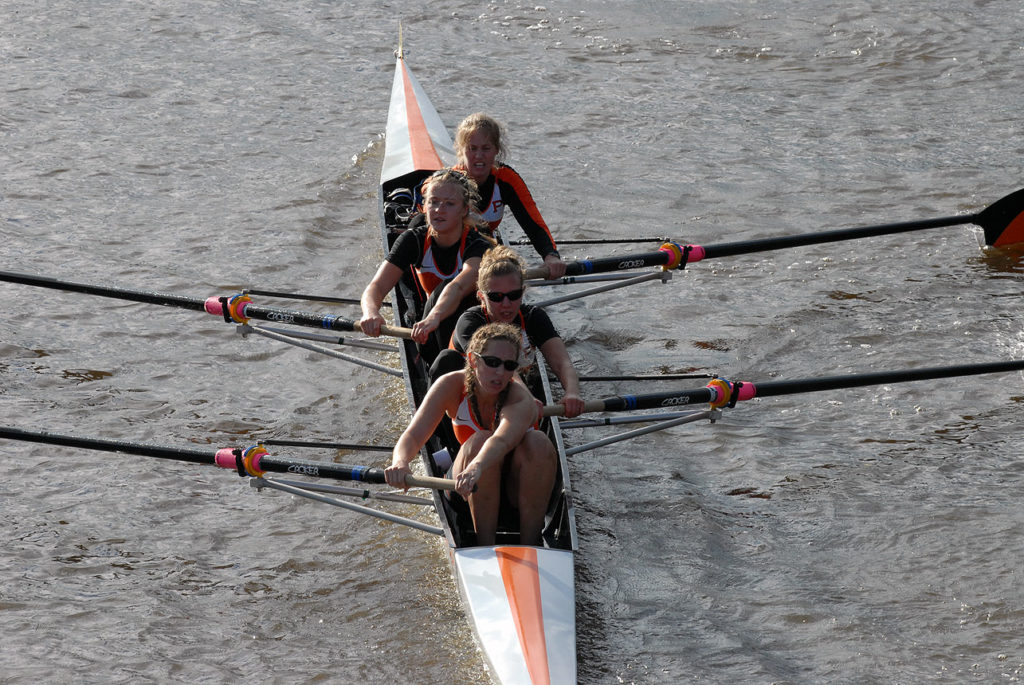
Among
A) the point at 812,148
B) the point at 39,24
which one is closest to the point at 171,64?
the point at 39,24

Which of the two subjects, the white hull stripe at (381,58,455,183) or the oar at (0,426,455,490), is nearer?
the oar at (0,426,455,490)

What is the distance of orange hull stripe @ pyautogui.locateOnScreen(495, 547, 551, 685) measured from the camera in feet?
12.9

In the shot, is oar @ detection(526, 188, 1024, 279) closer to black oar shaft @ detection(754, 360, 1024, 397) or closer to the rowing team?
the rowing team

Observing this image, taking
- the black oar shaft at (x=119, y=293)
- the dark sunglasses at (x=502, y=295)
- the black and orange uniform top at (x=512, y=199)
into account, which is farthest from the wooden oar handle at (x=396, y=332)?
the black and orange uniform top at (x=512, y=199)

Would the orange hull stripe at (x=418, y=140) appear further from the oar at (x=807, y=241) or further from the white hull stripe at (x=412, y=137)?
the oar at (x=807, y=241)

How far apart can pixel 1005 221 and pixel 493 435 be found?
5.46 meters

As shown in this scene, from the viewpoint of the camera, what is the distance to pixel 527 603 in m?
4.16

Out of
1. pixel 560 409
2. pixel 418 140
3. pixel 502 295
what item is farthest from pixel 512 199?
pixel 418 140

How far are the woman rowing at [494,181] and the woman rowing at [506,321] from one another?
4.06ft

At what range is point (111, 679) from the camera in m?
4.36

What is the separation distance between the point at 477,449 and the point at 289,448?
1909 mm

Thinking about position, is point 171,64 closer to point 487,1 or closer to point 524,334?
point 487,1

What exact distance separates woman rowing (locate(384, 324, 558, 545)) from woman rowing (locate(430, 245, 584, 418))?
0.22 m

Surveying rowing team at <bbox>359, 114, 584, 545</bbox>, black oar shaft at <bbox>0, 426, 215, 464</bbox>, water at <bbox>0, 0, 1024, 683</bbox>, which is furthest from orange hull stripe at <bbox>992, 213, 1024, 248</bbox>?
black oar shaft at <bbox>0, 426, 215, 464</bbox>
